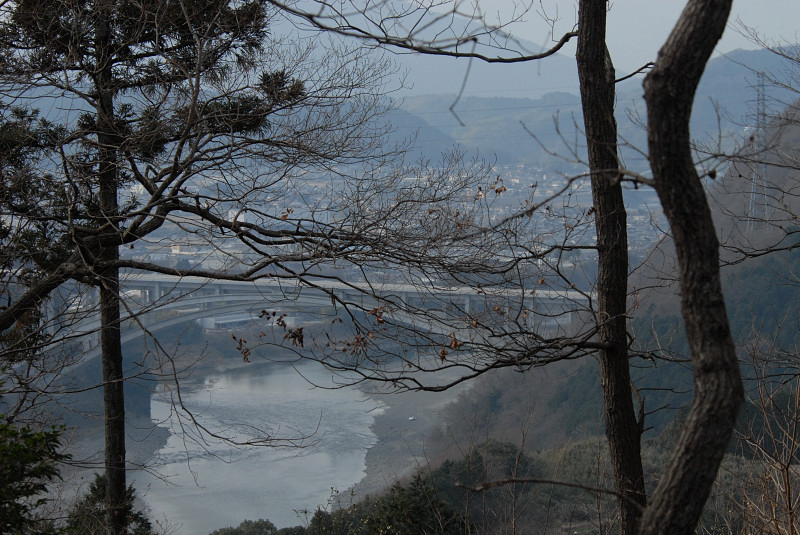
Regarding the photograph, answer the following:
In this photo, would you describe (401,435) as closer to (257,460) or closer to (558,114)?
(257,460)

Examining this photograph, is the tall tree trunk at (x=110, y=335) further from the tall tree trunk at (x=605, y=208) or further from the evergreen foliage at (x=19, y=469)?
the tall tree trunk at (x=605, y=208)

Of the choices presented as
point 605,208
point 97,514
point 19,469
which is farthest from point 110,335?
point 605,208

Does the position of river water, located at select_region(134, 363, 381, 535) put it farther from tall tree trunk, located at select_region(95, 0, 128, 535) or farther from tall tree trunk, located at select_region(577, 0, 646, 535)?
tall tree trunk, located at select_region(577, 0, 646, 535)

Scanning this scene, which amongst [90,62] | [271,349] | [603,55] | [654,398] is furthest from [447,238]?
[271,349]

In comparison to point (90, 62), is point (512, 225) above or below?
below

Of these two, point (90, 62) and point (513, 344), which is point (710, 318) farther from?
point (90, 62)
